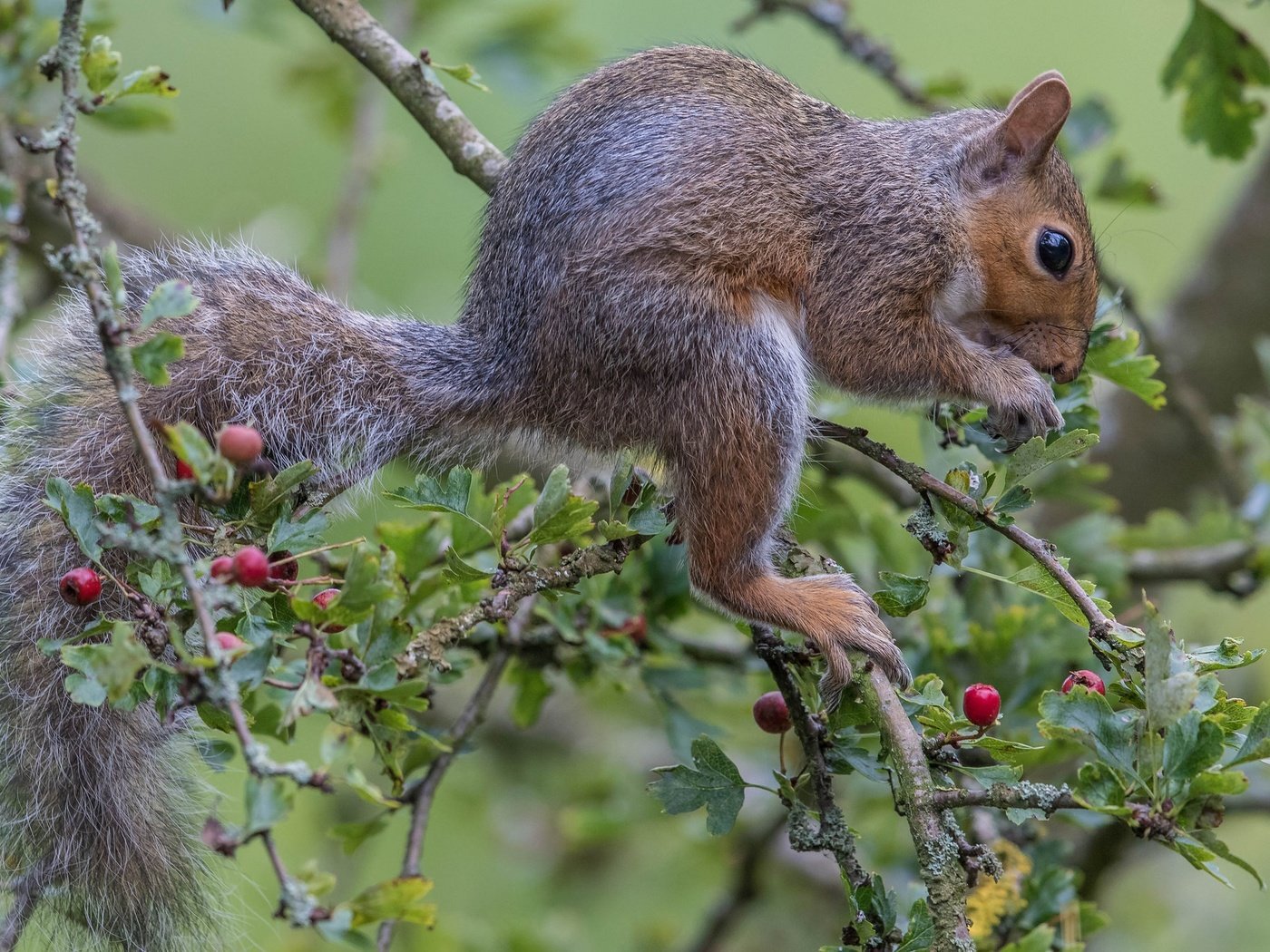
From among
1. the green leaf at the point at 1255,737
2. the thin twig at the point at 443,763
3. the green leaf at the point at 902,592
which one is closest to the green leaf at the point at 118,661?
the thin twig at the point at 443,763

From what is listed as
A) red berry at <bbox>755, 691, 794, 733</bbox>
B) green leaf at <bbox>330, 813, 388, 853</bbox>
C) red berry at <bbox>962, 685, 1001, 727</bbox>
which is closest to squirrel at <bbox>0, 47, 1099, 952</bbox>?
red berry at <bbox>755, 691, 794, 733</bbox>

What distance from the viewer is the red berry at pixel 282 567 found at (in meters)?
1.40

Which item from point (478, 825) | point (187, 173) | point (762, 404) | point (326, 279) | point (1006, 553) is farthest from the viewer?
point (187, 173)

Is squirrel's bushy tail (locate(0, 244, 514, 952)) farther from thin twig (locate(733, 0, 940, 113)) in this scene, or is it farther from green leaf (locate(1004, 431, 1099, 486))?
thin twig (locate(733, 0, 940, 113))

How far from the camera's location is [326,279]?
321cm

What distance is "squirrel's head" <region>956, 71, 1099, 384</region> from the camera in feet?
7.43

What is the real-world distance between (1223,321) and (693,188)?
6.62ft

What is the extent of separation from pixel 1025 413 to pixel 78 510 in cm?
144

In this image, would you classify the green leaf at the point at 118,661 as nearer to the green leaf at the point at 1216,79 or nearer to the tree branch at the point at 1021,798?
the tree branch at the point at 1021,798

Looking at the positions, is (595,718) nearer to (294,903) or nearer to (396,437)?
(396,437)

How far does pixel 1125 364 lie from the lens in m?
1.91

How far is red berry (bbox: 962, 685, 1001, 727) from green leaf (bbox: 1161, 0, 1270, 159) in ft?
5.03

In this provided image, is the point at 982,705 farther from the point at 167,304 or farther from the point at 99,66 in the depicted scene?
the point at 99,66

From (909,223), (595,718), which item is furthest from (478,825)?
(909,223)
